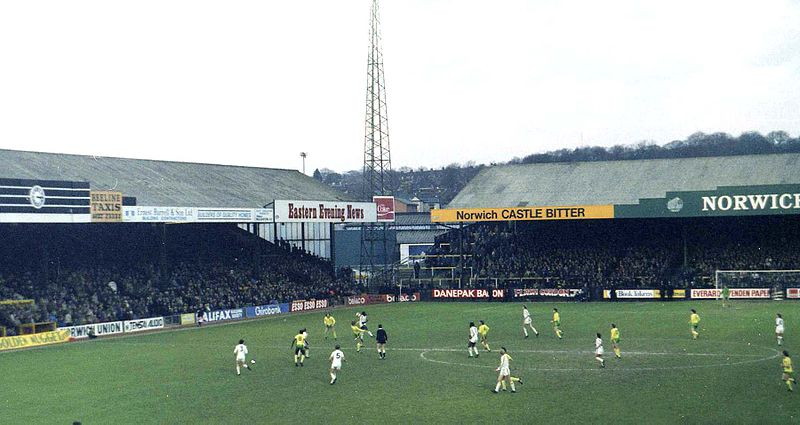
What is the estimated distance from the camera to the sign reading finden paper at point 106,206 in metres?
54.3

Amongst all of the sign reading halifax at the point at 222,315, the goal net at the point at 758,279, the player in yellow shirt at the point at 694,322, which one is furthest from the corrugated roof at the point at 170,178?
the player in yellow shirt at the point at 694,322

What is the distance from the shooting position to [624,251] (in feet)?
256

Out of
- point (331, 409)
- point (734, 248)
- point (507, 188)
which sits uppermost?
point (507, 188)

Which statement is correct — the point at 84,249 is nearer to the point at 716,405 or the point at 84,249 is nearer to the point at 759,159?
the point at 716,405

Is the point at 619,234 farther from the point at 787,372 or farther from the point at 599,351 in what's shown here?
the point at 787,372

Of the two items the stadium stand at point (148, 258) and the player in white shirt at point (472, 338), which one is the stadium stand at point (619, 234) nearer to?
the stadium stand at point (148, 258)

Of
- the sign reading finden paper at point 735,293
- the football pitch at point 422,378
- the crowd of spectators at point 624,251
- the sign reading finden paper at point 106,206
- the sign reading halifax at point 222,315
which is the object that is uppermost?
the sign reading finden paper at point 106,206

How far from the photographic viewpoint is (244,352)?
119ft

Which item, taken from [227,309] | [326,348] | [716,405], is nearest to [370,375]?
[326,348]

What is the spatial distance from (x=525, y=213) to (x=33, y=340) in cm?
4363

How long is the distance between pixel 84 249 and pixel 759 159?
59.9m

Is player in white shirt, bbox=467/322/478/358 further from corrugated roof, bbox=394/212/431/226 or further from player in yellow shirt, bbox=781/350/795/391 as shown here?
corrugated roof, bbox=394/212/431/226

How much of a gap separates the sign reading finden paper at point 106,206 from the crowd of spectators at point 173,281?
4.63m

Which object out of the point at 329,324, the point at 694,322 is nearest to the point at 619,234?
the point at 694,322
